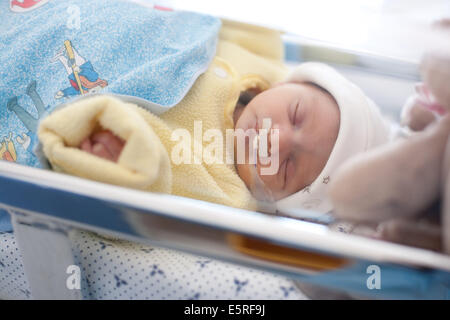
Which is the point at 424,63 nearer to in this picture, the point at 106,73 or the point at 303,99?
the point at 303,99

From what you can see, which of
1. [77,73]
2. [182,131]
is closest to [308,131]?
[182,131]

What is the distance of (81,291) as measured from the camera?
2.27ft

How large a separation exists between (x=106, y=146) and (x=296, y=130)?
323mm

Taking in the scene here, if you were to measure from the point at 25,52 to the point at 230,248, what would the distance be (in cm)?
60

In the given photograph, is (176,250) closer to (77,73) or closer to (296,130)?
(296,130)

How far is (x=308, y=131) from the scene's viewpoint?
74cm

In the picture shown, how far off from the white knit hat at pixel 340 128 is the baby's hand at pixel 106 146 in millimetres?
301

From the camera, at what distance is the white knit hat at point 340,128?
0.63 meters

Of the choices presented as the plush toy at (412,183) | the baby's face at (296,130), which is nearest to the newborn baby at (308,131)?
the baby's face at (296,130)

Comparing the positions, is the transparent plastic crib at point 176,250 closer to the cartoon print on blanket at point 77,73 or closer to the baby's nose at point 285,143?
the baby's nose at point 285,143

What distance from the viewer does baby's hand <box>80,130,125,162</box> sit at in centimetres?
62

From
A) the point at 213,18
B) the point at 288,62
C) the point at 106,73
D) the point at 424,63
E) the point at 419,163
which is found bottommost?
the point at 419,163

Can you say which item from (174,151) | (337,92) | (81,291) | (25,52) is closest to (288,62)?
(337,92)
